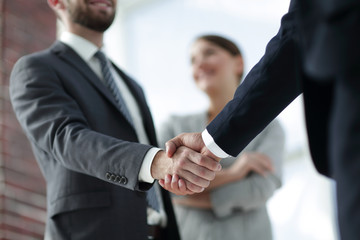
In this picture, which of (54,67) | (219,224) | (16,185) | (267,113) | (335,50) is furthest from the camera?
(16,185)

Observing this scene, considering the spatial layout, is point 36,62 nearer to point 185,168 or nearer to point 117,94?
point 117,94

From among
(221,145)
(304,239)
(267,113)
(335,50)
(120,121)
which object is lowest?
(304,239)

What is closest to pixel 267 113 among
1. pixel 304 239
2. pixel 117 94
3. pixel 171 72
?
pixel 117 94

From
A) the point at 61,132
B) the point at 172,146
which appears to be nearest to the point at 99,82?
the point at 61,132

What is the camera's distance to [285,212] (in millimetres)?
3814

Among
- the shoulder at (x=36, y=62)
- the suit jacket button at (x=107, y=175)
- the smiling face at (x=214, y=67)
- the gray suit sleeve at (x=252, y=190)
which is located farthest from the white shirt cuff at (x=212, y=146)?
the smiling face at (x=214, y=67)

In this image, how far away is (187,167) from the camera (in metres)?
1.70

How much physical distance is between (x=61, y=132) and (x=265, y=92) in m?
0.70

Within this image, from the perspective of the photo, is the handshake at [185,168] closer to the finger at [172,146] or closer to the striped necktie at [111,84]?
the finger at [172,146]

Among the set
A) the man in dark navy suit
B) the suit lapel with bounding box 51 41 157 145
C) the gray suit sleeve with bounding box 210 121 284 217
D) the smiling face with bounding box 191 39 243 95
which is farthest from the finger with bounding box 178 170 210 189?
the smiling face with bounding box 191 39 243 95

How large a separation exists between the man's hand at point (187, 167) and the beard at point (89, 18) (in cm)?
70

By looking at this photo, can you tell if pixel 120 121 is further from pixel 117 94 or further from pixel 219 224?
pixel 219 224

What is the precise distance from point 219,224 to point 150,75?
8.16 feet

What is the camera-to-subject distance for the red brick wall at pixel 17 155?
9.83 ft
